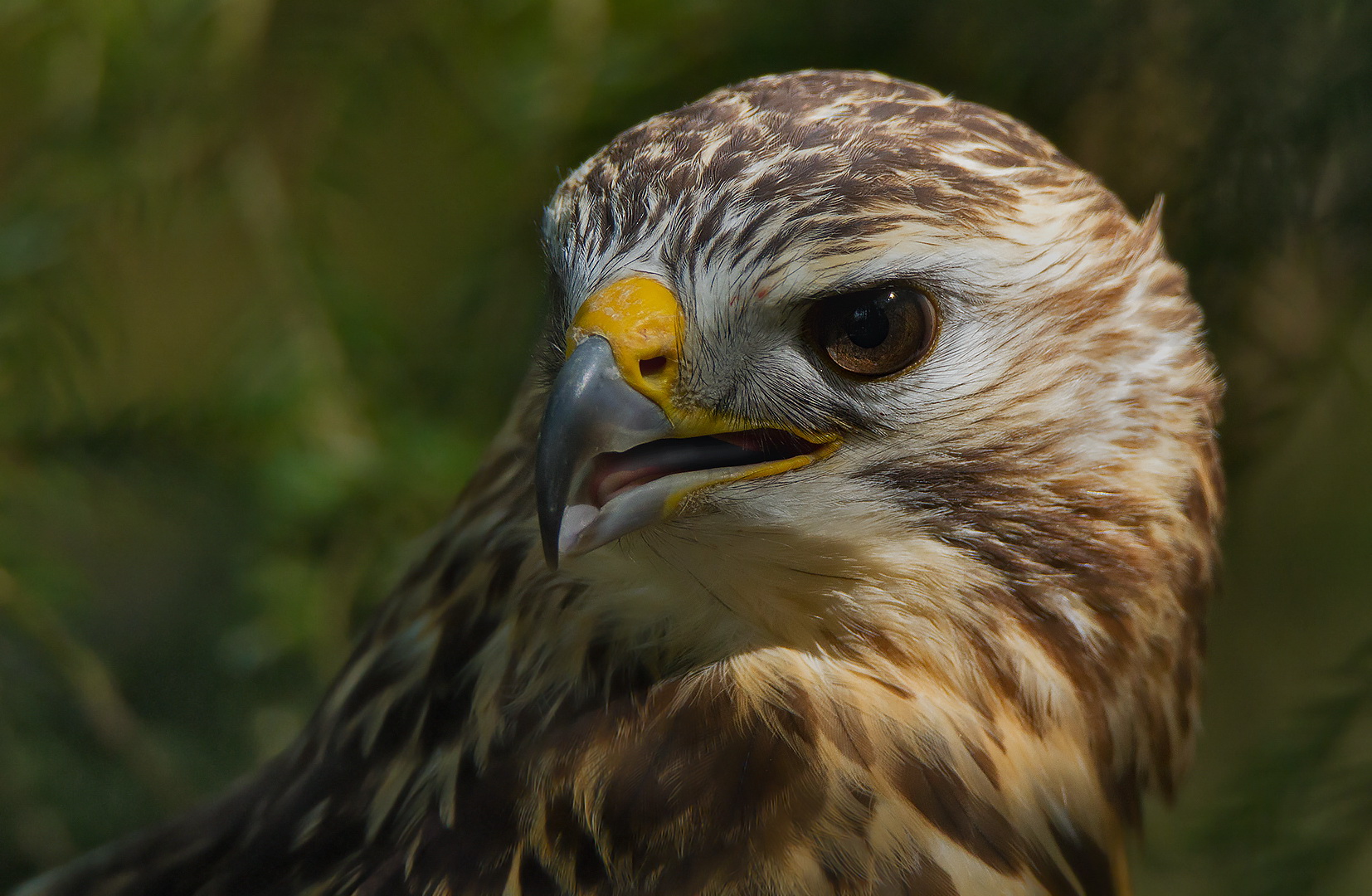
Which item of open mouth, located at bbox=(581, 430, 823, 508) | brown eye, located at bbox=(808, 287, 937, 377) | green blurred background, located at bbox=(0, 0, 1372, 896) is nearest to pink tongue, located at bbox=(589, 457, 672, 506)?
open mouth, located at bbox=(581, 430, 823, 508)

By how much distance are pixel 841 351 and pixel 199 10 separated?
1305 millimetres

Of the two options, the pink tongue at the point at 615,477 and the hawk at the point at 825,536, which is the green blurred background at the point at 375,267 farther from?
the pink tongue at the point at 615,477

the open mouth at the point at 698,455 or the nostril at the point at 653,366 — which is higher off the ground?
the nostril at the point at 653,366

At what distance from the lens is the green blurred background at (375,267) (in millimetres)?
1714

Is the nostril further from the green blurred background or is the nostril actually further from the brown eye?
the green blurred background

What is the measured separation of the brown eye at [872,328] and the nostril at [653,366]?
0.15 metres

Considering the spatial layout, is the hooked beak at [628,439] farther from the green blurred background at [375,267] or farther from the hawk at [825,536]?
the green blurred background at [375,267]

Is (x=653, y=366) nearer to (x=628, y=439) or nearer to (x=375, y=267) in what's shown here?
(x=628, y=439)

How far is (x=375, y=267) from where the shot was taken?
2.76 m

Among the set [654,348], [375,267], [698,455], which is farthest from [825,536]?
[375,267]

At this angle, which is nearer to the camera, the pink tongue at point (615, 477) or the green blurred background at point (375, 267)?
the pink tongue at point (615, 477)

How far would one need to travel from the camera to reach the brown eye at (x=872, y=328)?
4.08 feet

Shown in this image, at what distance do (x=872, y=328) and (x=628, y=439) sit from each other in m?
0.27

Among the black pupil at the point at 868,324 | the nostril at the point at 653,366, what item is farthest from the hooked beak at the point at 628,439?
the black pupil at the point at 868,324
